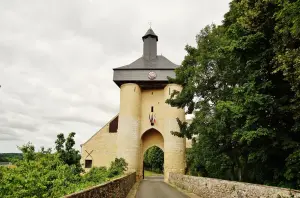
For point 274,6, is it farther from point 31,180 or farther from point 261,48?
point 31,180

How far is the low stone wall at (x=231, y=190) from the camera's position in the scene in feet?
21.0

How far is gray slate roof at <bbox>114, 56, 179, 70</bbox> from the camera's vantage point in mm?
32812

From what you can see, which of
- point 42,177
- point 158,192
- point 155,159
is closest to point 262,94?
point 158,192

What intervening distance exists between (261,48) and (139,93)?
2272 cm

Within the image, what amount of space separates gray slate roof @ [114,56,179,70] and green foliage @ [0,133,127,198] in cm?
1469

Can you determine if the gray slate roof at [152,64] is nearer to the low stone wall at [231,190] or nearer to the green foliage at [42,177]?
the green foliage at [42,177]

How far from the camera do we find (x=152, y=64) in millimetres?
34188

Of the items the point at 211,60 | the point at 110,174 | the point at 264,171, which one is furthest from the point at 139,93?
the point at 264,171

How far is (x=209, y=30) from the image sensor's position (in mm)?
18109

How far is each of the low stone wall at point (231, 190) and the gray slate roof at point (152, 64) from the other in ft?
62.5

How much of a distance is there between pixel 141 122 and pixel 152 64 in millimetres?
7679

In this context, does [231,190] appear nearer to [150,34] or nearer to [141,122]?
[141,122]

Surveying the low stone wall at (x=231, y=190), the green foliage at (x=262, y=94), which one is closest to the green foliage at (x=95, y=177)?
the low stone wall at (x=231, y=190)

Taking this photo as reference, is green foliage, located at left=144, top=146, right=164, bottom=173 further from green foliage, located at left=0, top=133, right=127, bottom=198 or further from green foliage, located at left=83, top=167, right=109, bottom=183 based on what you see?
green foliage, located at left=83, top=167, right=109, bottom=183
